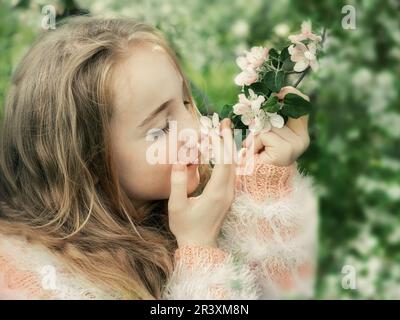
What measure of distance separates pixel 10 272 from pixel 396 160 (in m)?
1.07

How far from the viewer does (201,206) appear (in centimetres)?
105

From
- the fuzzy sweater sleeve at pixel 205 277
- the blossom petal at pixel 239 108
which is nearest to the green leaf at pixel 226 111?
the blossom petal at pixel 239 108

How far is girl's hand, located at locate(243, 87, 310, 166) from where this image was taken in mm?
1122

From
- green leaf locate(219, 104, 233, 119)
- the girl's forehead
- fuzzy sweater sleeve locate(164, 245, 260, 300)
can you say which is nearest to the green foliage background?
green leaf locate(219, 104, 233, 119)

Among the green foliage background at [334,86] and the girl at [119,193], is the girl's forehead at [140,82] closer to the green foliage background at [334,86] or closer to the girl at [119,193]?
the girl at [119,193]

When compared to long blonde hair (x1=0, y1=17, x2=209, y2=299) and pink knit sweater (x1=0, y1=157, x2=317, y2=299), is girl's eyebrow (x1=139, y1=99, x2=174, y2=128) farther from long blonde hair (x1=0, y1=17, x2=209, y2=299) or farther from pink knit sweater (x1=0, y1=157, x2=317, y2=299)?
pink knit sweater (x1=0, y1=157, x2=317, y2=299)

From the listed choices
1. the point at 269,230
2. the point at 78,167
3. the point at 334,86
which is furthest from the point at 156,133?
the point at 334,86

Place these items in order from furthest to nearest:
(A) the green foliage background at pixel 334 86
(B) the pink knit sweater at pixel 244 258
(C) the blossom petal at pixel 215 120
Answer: (A) the green foliage background at pixel 334 86 < (C) the blossom petal at pixel 215 120 < (B) the pink knit sweater at pixel 244 258

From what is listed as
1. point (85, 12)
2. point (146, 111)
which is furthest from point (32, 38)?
point (146, 111)

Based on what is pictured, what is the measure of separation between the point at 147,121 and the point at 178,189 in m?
0.11

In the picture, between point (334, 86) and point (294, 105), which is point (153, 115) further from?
point (334, 86)

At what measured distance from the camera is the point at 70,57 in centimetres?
105

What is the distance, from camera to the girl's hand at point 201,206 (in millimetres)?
1045

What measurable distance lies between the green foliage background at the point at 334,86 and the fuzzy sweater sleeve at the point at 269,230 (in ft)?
0.50
